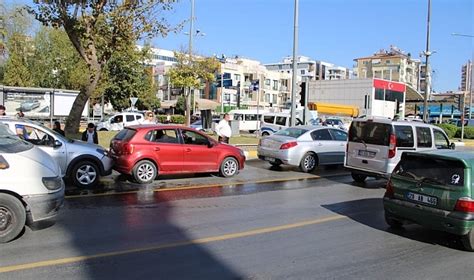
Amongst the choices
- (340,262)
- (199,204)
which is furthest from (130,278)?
(199,204)

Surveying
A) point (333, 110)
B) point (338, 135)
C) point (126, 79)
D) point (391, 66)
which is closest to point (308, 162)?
point (338, 135)

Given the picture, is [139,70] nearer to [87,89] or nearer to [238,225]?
[87,89]

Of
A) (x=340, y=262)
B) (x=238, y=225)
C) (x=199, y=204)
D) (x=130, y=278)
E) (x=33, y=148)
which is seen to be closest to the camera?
(x=130, y=278)

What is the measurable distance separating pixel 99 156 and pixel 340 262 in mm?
7102

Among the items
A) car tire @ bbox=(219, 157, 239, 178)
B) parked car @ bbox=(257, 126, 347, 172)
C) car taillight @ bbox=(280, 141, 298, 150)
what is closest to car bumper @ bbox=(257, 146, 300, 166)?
parked car @ bbox=(257, 126, 347, 172)

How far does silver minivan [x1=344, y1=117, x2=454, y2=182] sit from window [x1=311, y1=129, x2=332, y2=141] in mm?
2455

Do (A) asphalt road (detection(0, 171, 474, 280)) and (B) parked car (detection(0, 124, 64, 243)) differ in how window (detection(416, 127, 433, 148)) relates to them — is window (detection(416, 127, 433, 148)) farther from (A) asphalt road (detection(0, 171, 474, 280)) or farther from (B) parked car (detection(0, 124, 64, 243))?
(B) parked car (detection(0, 124, 64, 243))

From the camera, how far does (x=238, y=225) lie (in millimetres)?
7484

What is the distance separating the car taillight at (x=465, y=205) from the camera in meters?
6.27

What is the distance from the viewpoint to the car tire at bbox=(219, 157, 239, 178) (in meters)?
13.1

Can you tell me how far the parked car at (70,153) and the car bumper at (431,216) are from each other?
6724 millimetres

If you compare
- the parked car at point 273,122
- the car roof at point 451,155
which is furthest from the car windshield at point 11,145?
the parked car at point 273,122

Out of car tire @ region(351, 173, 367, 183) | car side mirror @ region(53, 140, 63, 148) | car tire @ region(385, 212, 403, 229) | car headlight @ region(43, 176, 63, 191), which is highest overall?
car side mirror @ region(53, 140, 63, 148)

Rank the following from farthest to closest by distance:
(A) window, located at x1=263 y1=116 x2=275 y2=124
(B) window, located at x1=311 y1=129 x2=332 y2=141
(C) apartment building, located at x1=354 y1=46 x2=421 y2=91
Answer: (C) apartment building, located at x1=354 y1=46 x2=421 y2=91 → (A) window, located at x1=263 y1=116 x2=275 y2=124 → (B) window, located at x1=311 y1=129 x2=332 y2=141
